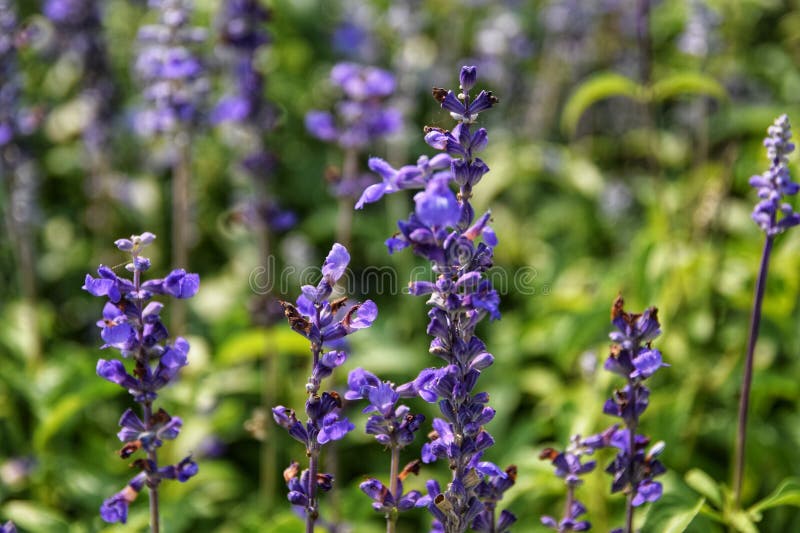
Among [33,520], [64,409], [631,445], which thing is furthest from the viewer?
[64,409]

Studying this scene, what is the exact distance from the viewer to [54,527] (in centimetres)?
356

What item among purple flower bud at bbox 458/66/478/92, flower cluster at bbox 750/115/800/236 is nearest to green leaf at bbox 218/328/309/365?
purple flower bud at bbox 458/66/478/92

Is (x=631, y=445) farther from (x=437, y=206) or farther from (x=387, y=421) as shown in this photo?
(x=437, y=206)

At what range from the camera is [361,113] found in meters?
4.39

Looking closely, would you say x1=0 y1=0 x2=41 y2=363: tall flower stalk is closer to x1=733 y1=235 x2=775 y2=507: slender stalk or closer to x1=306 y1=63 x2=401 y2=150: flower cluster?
x1=306 y1=63 x2=401 y2=150: flower cluster

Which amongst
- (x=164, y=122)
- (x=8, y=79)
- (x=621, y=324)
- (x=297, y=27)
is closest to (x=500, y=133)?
(x=297, y=27)

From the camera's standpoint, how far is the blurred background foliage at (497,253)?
165 inches

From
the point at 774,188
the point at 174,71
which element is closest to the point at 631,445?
the point at 774,188

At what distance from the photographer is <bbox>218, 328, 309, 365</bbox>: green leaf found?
172 inches

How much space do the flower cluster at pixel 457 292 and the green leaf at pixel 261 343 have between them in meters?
2.02

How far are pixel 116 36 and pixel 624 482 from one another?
665 centimetres

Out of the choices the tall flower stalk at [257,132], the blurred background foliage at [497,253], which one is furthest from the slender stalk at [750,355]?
the tall flower stalk at [257,132]

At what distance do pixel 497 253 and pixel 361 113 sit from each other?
186 cm

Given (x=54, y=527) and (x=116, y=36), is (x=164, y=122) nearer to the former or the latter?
(x=54, y=527)
